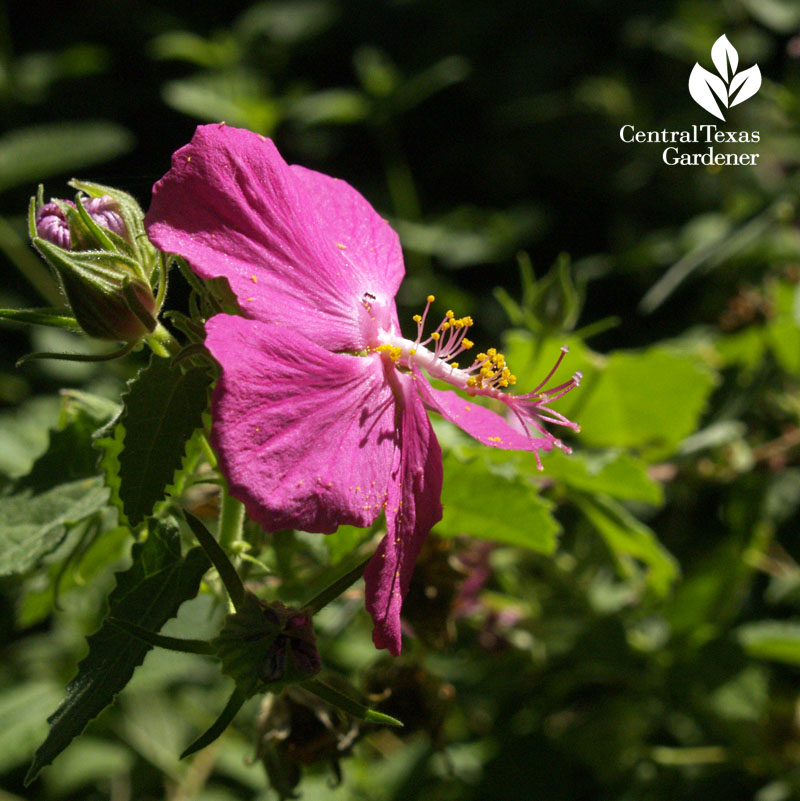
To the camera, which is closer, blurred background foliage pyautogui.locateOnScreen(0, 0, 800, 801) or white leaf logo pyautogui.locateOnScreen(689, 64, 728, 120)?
blurred background foliage pyautogui.locateOnScreen(0, 0, 800, 801)

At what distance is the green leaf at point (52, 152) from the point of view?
3.06 meters

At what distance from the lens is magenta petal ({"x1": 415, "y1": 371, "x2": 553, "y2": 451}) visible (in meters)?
1.40

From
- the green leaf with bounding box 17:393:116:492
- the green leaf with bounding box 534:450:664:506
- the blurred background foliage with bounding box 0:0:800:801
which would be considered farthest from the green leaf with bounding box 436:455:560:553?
the green leaf with bounding box 17:393:116:492

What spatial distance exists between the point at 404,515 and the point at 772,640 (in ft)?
3.92

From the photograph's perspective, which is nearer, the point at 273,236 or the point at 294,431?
the point at 294,431

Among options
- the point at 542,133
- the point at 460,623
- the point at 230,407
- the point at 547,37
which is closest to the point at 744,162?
the point at 542,133

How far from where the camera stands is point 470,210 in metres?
3.33

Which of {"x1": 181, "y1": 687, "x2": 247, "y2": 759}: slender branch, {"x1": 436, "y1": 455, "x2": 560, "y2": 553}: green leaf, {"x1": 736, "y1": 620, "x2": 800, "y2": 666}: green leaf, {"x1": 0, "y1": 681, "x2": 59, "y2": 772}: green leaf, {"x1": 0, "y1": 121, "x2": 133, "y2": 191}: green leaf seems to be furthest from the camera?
{"x1": 0, "y1": 121, "x2": 133, "y2": 191}: green leaf

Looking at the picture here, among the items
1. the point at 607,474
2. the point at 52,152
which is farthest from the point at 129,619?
the point at 52,152

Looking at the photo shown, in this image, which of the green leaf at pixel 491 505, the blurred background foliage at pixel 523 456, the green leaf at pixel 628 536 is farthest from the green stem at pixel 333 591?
the green leaf at pixel 628 536

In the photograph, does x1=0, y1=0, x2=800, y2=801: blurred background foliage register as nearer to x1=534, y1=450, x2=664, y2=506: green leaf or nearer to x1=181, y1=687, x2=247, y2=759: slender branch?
x1=534, y1=450, x2=664, y2=506: green leaf

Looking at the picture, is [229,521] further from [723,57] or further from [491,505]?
[723,57]

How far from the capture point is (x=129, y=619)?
1.22 metres

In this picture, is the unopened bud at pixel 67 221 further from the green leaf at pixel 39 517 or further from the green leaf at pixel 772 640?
the green leaf at pixel 772 640
